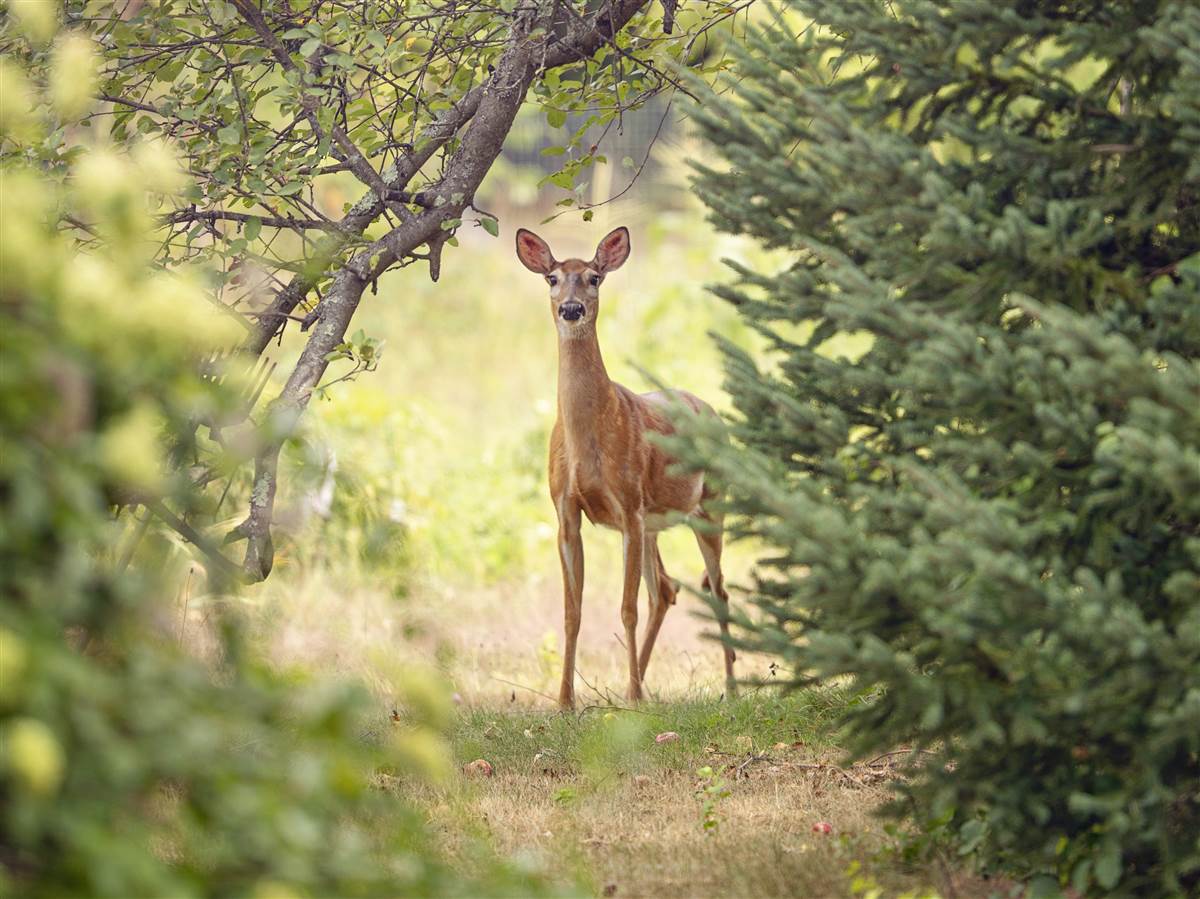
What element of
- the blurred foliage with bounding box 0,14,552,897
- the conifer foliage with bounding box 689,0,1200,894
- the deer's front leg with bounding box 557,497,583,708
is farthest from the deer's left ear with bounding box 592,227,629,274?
Answer: the blurred foliage with bounding box 0,14,552,897

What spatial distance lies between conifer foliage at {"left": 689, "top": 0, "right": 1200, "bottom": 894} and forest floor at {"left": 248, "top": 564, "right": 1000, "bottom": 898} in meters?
0.43

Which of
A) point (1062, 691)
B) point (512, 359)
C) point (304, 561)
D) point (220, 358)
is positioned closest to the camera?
point (1062, 691)

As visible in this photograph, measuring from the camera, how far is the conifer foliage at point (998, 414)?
10.8ft

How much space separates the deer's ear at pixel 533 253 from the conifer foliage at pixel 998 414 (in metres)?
3.65

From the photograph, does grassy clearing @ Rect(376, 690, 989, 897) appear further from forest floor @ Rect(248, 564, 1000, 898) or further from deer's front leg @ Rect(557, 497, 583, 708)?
deer's front leg @ Rect(557, 497, 583, 708)

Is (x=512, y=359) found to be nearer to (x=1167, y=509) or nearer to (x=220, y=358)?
(x=220, y=358)

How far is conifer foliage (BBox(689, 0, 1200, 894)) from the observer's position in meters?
3.30

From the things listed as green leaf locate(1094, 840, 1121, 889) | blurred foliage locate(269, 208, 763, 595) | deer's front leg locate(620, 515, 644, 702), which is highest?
blurred foliage locate(269, 208, 763, 595)

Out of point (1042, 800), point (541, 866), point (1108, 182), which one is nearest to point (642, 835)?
point (541, 866)

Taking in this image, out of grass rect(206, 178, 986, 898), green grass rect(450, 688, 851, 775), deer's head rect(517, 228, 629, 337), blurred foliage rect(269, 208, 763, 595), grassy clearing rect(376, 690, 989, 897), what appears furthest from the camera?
blurred foliage rect(269, 208, 763, 595)

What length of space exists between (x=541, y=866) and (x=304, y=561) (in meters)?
5.84

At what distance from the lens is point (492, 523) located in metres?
11.1

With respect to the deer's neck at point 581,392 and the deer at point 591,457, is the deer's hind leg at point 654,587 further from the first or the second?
the deer's neck at point 581,392

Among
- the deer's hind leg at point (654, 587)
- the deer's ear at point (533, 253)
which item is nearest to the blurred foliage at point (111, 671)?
the deer's ear at point (533, 253)
